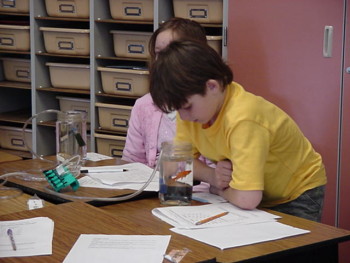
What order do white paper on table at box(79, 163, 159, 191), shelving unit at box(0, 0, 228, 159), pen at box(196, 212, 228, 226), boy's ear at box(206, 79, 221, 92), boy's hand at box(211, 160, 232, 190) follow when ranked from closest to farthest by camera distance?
pen at box(196, 212, 228, 226) → boy's ear at box(206, 79, 221, 92) → boy's hand at box(211, 160, 232, 190) → white paper on table at box(79, 163, 159, 191) → shelving unit at box(0, 0, 228, 159)

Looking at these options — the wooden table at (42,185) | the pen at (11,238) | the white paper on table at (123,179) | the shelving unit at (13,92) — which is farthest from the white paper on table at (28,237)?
the shelving unit at (13,92)

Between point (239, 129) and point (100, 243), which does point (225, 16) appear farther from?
point (100, 243)

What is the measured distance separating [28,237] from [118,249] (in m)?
0.24

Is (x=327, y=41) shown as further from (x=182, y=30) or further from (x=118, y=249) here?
(x=118, y=249)

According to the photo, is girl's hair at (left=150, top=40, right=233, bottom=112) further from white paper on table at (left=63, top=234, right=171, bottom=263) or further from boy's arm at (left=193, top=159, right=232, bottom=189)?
white paper on table at (left=63, top=234, right=171, bottom=263)

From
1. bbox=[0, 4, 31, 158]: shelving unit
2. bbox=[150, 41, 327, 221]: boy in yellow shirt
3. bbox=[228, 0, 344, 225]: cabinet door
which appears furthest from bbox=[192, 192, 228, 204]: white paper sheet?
bbox=[0, 4, 31, 158]: shelving unit

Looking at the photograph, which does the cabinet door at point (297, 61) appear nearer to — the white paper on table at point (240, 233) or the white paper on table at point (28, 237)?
the white paper on table at point (240, 233)

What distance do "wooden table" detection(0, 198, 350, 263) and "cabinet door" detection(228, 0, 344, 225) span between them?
1432mm

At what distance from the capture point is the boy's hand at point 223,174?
1.88m

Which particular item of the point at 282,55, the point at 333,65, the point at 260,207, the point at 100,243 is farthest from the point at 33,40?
the point at 100,243

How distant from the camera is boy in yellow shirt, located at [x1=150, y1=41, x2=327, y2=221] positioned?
1.74 m

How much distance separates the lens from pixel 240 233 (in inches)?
62.2

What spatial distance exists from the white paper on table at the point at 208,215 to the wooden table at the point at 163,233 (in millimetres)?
29

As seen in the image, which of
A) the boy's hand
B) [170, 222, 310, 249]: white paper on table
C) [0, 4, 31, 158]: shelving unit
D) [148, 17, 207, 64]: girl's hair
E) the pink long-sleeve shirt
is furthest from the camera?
[0, 4, 31, 158]: shelving unit
